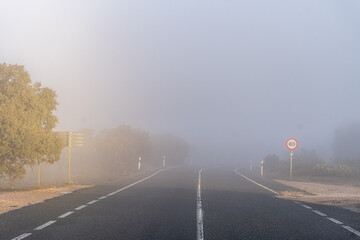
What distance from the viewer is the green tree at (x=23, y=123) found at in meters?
19.3

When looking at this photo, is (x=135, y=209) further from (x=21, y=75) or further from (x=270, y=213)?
(x=21, y=75)

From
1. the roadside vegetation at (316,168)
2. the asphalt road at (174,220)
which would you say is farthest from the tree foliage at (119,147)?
the asphalt road at (174,220)

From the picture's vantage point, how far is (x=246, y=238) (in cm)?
858

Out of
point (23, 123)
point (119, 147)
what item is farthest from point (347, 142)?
point (23, 123)

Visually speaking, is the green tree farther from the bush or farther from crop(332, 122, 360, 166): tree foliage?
crop(332, 122, 360, 166): tree foliage

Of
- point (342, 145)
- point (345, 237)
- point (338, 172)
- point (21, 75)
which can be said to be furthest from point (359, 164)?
point (342, 145)

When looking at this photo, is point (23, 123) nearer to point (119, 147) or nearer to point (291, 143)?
point (291, 143)

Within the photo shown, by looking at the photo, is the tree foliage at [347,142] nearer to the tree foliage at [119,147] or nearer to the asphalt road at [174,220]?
the tree foliage at [119,147]

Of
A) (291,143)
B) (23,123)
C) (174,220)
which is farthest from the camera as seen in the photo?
(291,143)

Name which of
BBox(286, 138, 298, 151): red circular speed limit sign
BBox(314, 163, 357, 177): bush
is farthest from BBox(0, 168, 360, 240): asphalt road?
BBox(314, 163, 357, 177): bush

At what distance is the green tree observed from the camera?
1928cm

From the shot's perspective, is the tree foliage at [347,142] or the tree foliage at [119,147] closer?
the tree foliage at [119,147]

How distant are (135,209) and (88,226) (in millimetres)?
3331

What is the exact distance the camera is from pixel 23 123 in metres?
20.0
